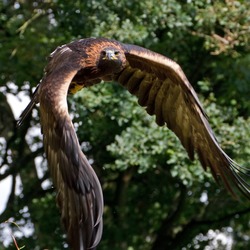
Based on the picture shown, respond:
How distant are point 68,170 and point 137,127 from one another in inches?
223

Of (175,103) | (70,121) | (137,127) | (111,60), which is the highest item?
(70,121)

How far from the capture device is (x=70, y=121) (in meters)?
9.93

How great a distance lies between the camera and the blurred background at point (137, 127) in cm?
1538

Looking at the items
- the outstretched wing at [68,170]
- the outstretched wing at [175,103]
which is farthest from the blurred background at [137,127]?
the outstretched wing at [68,170]

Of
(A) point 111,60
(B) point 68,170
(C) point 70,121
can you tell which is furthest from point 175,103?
(B) point 68,170

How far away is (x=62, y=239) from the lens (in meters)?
18.0

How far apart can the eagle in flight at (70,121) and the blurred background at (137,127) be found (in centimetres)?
315

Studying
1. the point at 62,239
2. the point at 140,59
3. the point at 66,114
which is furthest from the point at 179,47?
the point at 66,114

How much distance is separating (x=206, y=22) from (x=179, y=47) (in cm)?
112

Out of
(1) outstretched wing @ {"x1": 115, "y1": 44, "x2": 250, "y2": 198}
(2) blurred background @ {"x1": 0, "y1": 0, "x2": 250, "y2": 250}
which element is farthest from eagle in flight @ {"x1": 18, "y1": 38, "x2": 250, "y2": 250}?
(2) blurred background @ {"x1": 0, "y1": 0, "x2": 250, "y2": 250}

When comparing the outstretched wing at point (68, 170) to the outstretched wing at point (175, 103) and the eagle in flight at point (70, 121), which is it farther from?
the outstretched wing at point (175, 103)

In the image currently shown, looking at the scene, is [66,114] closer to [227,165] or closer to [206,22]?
[227,165]

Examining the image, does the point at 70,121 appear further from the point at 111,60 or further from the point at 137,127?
the point at 137,127

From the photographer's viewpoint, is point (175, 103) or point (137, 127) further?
point (137, 127)
